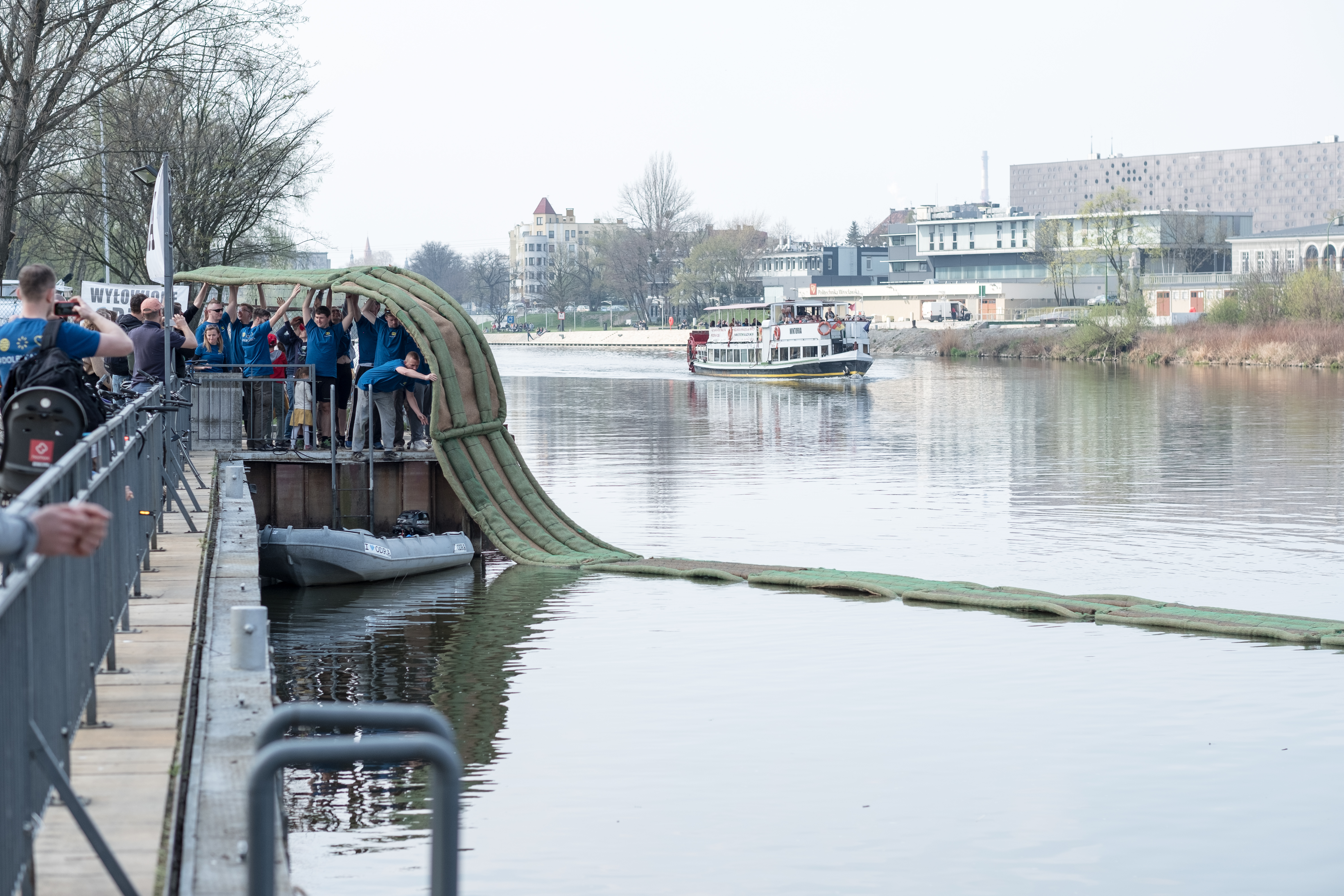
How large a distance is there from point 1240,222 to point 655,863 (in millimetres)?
172032

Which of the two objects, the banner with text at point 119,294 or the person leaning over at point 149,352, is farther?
the banner with text at point 119,294

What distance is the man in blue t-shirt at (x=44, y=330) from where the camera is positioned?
8820 mm

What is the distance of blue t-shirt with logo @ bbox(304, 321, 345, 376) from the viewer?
69.0 ft

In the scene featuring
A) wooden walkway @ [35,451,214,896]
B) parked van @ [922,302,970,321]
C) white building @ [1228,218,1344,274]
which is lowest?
→ wooden walkway @ [35,451,214,896]

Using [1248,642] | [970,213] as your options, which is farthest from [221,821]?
[970,213]

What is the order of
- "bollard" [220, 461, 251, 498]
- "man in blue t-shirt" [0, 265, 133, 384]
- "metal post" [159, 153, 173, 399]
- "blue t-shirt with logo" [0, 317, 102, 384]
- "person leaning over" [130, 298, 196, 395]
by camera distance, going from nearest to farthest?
"man in blue t-shirt" [0, 265, 133, 384]
"blue t-shirt with logo" [0, 317, 102, 384]
"metal post" [159, 153, 173, 399]
"person leaning over" [130, 298, 196, 395]
"bollard" [220, 461, 251, 498]

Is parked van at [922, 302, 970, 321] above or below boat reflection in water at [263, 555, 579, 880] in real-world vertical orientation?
above

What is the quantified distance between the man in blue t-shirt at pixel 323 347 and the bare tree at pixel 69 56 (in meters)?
10.0

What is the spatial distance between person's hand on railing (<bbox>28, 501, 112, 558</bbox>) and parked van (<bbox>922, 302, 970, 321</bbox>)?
139292 mm

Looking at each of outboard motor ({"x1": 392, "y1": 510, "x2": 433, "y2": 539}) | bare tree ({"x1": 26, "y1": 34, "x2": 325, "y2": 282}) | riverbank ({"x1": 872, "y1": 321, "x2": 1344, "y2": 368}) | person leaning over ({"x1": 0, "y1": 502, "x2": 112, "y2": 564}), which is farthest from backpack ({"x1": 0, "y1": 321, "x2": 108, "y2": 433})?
riverbank ({"x1": 872, "y1": 321, "x2": 1344, "y2": 368})

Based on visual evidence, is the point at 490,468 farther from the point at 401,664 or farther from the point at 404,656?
the point at 401,664

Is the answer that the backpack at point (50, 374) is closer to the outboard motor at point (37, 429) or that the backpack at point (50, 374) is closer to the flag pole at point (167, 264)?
the outboard motor at point (37, 429)

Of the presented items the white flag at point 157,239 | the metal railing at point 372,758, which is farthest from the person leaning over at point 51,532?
the white flag at point 157,239

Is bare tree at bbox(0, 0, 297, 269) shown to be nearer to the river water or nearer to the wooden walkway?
the river water
